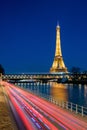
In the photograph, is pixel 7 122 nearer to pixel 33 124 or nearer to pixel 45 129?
pixel 33 124

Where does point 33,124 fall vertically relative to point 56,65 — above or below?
below

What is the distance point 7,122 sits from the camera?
78.9 ft

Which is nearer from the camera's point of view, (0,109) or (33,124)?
(33,124)

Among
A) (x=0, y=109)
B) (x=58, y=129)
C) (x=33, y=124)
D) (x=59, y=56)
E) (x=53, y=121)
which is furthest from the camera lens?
(x=59, y=56)

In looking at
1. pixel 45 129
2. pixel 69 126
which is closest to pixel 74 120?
pixel 69 126

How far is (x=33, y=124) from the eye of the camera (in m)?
22.1

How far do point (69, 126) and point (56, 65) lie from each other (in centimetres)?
17777

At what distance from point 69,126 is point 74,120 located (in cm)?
284

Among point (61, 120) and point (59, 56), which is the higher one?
point (59, 56)

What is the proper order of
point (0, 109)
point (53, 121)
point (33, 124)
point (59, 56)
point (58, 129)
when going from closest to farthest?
point (58, 129) → point (33, 124) → point (53, 121) → point (0, 109) → point (59, 56)

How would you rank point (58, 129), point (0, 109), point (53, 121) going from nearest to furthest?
point (58, 129) → point (53, 121) → point (0, 109)

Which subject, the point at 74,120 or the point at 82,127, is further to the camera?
the point at 74,120

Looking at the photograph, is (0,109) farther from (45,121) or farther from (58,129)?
(58,129)

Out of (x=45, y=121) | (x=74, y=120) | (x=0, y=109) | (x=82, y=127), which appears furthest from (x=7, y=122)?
(x=0, y=109)
